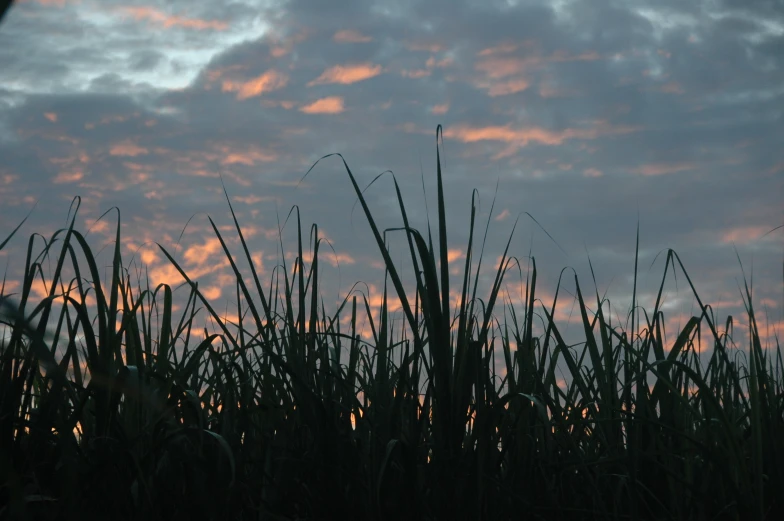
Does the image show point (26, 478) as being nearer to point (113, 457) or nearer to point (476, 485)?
point (113, 457)

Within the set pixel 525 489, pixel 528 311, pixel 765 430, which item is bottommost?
pixel 525 489

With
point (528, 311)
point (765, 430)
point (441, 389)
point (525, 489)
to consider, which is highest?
point (528, 311)

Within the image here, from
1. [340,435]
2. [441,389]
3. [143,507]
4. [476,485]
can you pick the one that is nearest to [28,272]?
[143,507]

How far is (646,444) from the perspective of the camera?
2.38m

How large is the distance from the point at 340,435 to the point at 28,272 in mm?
949

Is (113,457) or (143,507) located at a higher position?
(113,457)

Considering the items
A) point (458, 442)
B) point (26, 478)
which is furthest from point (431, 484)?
point (26, 478)

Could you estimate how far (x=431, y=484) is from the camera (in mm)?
1857

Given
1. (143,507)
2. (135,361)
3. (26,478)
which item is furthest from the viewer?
(135,361)

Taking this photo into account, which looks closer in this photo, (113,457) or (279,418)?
(113,457)

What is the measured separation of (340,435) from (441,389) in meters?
0.32

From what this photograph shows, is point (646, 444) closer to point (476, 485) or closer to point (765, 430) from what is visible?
point (765, 430)

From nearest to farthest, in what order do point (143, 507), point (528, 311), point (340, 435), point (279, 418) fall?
1. point (143, 507)
2. point (340, 435)
3. point (279, 418)
4. point (528, 311)

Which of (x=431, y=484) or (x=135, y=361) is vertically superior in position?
(x=135, y=361)
